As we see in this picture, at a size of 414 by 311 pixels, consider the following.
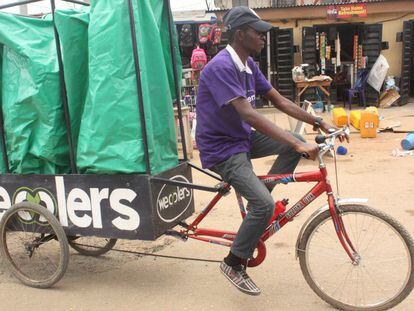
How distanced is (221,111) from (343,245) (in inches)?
43.1

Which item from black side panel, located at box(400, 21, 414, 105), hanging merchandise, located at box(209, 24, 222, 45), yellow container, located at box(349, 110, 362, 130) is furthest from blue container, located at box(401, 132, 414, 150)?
black side panel, located at box(400, 21, 414, 105)

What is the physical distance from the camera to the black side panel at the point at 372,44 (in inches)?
492

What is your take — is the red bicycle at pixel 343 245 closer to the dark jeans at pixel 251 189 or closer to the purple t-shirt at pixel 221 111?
the dark jeans at pixel 251 189

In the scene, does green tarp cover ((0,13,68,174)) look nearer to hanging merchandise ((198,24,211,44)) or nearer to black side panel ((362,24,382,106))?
hanging merchandise ((198,24,211,44))

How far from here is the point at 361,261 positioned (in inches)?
113

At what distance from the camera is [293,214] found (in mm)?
2891

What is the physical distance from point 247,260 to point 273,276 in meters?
0.50

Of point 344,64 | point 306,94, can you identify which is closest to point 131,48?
point 306,94

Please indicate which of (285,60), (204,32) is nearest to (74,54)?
(204,32)

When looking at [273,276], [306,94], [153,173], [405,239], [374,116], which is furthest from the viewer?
[306,94]

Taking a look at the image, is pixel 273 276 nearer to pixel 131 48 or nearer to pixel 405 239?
pixel 405 239

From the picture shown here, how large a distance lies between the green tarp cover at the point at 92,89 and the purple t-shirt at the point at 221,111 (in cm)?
35

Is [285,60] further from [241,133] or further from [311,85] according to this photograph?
[241,133]

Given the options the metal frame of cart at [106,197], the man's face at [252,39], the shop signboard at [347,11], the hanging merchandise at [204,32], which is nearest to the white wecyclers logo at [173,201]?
the metal frame of cart at [106,197]
